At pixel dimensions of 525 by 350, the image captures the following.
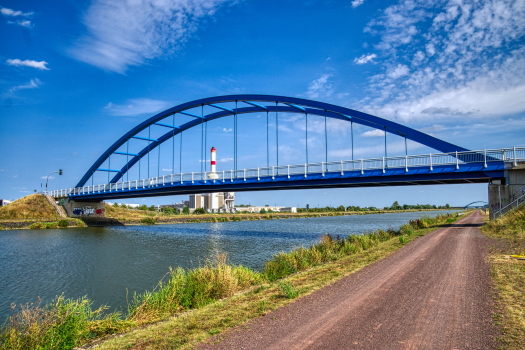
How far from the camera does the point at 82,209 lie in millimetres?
55312

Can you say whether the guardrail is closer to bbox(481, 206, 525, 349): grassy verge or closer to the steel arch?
the steel arch

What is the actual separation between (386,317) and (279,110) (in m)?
33.3

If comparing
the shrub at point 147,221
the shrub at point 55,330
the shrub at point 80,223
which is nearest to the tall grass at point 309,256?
the shrub at point 55,330

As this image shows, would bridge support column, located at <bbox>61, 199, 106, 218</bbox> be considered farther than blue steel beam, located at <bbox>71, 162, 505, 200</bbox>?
Yes

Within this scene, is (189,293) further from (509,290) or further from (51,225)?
(51,225)

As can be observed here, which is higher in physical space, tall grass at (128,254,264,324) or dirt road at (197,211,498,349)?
dirt road at (197,211,498,349)

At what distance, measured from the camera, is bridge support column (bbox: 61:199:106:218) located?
180 ft

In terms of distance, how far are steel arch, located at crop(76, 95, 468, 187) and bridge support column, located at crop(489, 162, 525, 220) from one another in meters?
3.34

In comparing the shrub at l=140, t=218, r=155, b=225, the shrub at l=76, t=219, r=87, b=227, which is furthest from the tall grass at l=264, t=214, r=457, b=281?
the shrub at l=140, t=218, r=155, b=225

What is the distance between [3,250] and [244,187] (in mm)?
19806

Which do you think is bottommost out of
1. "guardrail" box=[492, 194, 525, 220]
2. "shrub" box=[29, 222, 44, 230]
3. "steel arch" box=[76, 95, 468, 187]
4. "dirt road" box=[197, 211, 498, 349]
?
"shrub" box=[29, 222, 44, 230]

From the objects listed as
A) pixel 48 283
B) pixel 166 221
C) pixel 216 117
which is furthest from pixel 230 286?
pixel 166 221

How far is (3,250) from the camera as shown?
22.9 m

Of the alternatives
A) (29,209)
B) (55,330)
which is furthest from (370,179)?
(29,209)
